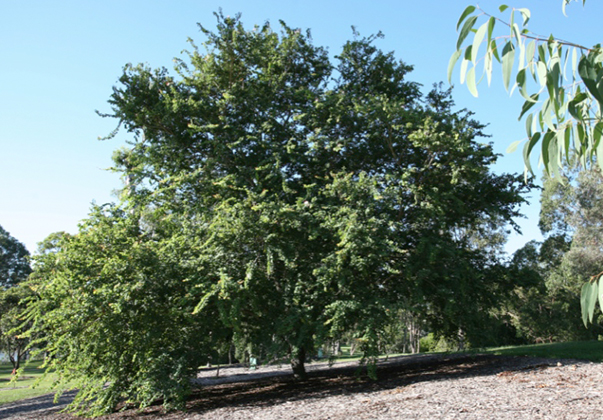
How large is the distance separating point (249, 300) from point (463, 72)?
7509 mm

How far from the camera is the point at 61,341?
320 inches

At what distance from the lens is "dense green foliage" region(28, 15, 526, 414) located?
28.0 feet

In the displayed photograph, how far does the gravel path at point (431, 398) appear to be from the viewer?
567 centimetres

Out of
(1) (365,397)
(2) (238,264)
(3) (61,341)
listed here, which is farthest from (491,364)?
(3) (61,341)

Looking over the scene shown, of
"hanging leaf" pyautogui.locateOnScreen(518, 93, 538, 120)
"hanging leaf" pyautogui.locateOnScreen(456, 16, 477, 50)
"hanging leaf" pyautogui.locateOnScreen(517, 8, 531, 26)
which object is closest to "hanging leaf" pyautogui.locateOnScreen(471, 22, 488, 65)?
"hanging leaf" pyautogui.locateOnScreen(456, 16, 477, 50)

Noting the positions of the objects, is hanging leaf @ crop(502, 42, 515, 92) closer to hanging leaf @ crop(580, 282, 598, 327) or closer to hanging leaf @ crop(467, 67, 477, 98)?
hanging leaf @ crop(467, 67, 477, 98)

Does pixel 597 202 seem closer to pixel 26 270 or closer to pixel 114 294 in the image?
pixel 114 294

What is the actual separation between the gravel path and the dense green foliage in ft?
2.79

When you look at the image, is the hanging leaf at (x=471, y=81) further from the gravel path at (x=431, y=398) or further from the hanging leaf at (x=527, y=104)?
the gravel path at (x=431, y=398)

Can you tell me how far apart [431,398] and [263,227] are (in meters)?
4.63

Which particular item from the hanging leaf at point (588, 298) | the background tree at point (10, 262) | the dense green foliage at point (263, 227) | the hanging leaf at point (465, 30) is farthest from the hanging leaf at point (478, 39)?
the background tree at point (10, 262)

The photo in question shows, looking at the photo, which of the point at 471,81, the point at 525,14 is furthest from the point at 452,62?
the point at 525,14

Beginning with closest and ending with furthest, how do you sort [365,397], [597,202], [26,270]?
[365,397], [597,202], [26,270]

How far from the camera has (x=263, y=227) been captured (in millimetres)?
9406
